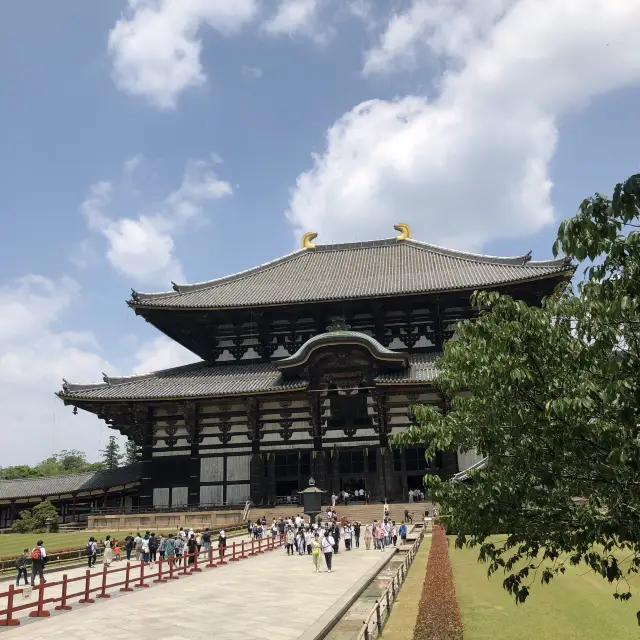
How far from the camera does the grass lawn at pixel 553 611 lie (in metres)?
12.4

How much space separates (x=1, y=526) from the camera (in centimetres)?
5447

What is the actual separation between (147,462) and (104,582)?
27.4 meters

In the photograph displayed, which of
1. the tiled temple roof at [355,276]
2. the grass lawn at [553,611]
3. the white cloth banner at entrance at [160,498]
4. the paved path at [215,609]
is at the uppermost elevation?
the tiled temple roof at [355,276]

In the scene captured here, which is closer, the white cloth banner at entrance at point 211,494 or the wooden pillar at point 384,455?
the wooden pillar at point 384,455

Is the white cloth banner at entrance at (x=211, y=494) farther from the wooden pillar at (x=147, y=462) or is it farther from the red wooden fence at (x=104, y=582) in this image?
the red wooden fence at (x=104, y=582)

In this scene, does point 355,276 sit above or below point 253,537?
above

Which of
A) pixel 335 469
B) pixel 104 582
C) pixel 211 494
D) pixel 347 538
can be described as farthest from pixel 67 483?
pixel 104 582

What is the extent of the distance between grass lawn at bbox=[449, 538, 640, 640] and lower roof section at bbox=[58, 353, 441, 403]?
22.3m

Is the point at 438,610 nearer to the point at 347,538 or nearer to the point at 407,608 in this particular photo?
the point at 407,608

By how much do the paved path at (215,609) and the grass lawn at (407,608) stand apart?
169cm

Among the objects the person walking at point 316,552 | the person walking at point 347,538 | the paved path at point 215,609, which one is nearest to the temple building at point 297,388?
the person walking at point 347,538

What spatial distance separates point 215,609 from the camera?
16.3 m

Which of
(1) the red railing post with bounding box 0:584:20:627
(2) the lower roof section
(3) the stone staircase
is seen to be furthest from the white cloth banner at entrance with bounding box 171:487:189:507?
(1) the red railing post with bounding box 0:584:20:627

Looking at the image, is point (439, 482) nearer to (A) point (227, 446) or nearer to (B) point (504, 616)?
(B) point (504, 616)
